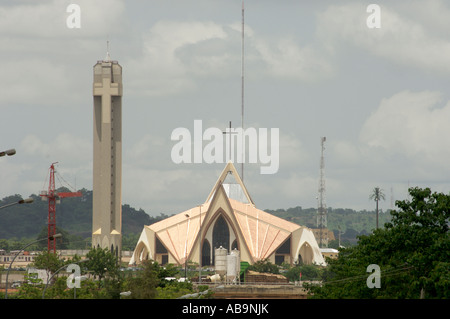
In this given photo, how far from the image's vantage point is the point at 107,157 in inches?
6009

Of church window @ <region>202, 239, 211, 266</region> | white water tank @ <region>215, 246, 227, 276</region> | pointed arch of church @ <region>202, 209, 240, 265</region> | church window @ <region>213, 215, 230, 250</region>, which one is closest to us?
white water tank @ <region>215, 246, 227, 276</region>

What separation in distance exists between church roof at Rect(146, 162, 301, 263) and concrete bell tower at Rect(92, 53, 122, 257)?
2218 cm

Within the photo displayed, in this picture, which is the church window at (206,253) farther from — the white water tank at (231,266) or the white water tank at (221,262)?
the white water tank at (231,266)

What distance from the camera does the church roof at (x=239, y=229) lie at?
579ft

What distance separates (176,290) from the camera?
79.5 m

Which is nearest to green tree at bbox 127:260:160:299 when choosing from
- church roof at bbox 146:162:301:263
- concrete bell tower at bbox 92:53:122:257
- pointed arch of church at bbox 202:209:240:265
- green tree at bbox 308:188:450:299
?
green tree at bbox 308:188:450:299

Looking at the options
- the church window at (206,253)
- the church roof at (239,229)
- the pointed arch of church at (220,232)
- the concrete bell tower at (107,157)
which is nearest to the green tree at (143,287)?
the concrete bell tower at (107,157)

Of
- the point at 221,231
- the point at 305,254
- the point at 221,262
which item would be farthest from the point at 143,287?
the point at 305,254

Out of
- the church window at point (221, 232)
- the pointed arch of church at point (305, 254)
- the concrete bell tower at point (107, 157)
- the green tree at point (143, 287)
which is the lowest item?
the pointed arch of church at point (305, 254)

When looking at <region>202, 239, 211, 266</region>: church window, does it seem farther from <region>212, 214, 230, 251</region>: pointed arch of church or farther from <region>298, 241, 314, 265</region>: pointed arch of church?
<region>298, 241, 314, 265</region>: pointed arch of church

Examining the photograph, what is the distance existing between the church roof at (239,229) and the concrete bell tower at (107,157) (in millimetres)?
22179

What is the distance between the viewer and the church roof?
176 metres

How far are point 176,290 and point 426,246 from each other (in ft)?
99.6
